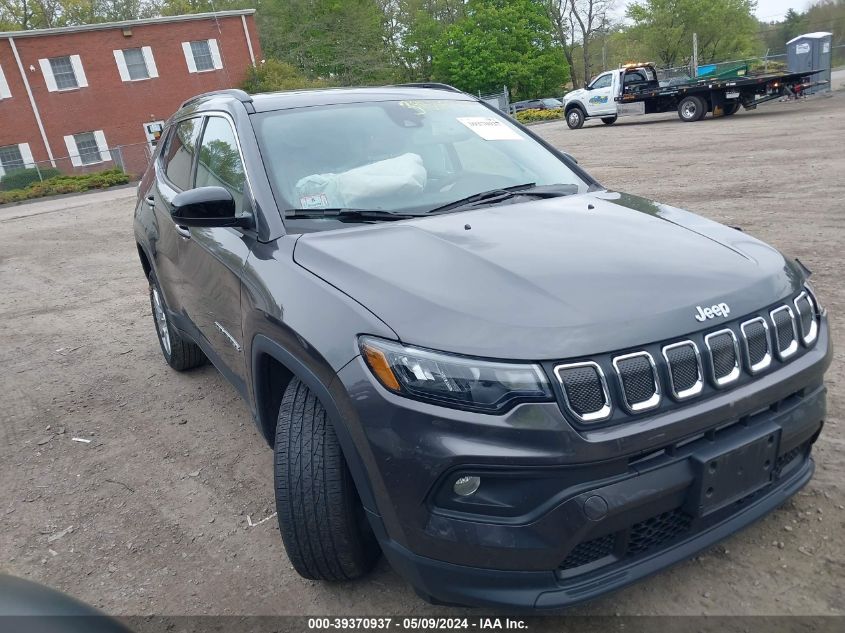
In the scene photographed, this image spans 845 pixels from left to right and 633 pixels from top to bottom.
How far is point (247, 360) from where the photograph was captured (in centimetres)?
268

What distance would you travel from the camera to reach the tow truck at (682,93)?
1941 centimetres

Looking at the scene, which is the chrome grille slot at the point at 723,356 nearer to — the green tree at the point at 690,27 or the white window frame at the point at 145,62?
the white window frame at the point at 145,62

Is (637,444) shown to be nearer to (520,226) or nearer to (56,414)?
(520,226)

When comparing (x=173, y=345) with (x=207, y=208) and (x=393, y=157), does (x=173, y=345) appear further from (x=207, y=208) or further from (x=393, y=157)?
(x=393, y=157)

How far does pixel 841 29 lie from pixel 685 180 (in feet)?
214

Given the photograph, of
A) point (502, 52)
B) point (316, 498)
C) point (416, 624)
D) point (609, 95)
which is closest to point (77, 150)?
point (609, 95)

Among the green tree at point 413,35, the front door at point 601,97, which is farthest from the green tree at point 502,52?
the front door at point 601,97

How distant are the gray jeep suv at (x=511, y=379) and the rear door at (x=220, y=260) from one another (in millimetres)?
38

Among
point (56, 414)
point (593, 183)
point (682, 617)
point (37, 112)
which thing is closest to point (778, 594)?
point (682, 617)

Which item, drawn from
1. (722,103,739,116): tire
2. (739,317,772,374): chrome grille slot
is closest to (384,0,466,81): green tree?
(722,103,739,116): tire

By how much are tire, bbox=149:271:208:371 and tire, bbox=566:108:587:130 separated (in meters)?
22.5

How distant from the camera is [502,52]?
51062 mm

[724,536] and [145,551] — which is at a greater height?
[724,536]

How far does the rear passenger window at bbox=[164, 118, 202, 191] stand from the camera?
3.80 m
